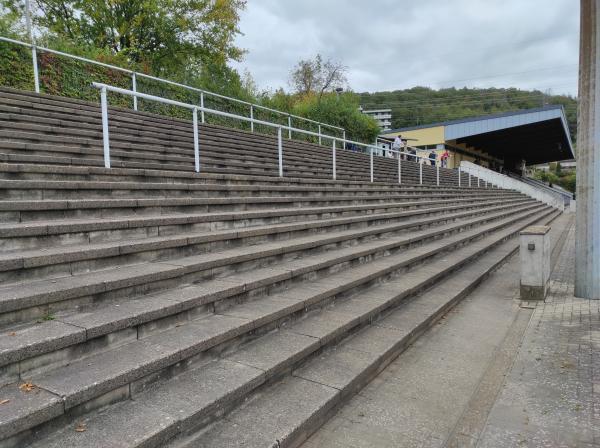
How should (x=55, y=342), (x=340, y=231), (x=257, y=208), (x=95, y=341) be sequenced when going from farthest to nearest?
(x=340, y=231) < (x=257, y=208) < (x=95, y=341) < (x=55, y=342)

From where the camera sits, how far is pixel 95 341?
2457mm

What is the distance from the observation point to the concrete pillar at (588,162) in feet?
18.2

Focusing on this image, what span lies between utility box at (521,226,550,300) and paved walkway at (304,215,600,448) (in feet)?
2.30

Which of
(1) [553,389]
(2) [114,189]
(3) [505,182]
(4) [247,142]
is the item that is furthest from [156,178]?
(3) [505,182]

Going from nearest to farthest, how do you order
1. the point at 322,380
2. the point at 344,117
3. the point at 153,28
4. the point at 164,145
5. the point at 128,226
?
the point at 322,380
the point at 128,226
the point at 164,145
the point at 153,28
the point at 344,117

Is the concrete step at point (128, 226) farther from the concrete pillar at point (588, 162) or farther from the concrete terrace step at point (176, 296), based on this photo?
the concrete pillar at point (588, 162)

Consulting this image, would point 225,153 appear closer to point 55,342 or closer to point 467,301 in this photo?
point 467,301

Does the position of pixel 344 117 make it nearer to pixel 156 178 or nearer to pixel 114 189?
pixel 156 178

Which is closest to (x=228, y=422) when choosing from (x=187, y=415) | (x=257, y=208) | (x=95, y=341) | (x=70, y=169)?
(x=187, y=415)

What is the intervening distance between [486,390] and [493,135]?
3441 cm

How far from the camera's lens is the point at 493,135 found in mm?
33406

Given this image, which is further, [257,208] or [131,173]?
[257,208]

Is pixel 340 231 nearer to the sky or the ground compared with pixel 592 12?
Result: nearer to the ground

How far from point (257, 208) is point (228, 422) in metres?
3.79
